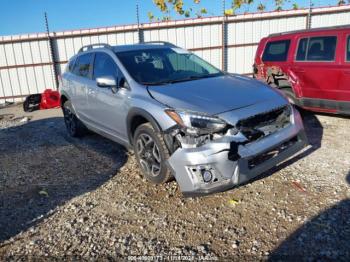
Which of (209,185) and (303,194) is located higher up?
(209,185)

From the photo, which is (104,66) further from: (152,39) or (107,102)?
(152,39)

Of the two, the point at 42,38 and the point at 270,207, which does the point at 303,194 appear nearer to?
the point at 270,207

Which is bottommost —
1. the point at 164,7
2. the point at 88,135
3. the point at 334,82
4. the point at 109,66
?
the point at 88,135

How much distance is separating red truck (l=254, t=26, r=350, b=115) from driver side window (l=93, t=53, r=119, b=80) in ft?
11.8

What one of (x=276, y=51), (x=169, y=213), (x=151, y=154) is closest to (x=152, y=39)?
(x=276, y=51)

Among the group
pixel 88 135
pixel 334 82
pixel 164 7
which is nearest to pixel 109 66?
pixel 88 135

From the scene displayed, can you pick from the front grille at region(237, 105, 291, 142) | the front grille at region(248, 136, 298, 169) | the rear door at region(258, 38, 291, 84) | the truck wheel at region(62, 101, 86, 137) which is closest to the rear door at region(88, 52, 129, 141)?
the truck wheel at region(62, 101, 86, 137)

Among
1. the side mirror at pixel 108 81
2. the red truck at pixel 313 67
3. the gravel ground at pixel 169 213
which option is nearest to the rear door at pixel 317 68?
the red truck at pixel 313 67

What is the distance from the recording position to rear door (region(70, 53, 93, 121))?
532 centimetres

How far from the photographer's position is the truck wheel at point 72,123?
20.1ft

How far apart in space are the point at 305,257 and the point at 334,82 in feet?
13.2

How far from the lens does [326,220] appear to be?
294 cm

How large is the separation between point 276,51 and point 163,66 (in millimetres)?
3196

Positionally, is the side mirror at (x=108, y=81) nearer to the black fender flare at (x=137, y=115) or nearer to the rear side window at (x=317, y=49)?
the black fender flare at (x=137, y=115)
